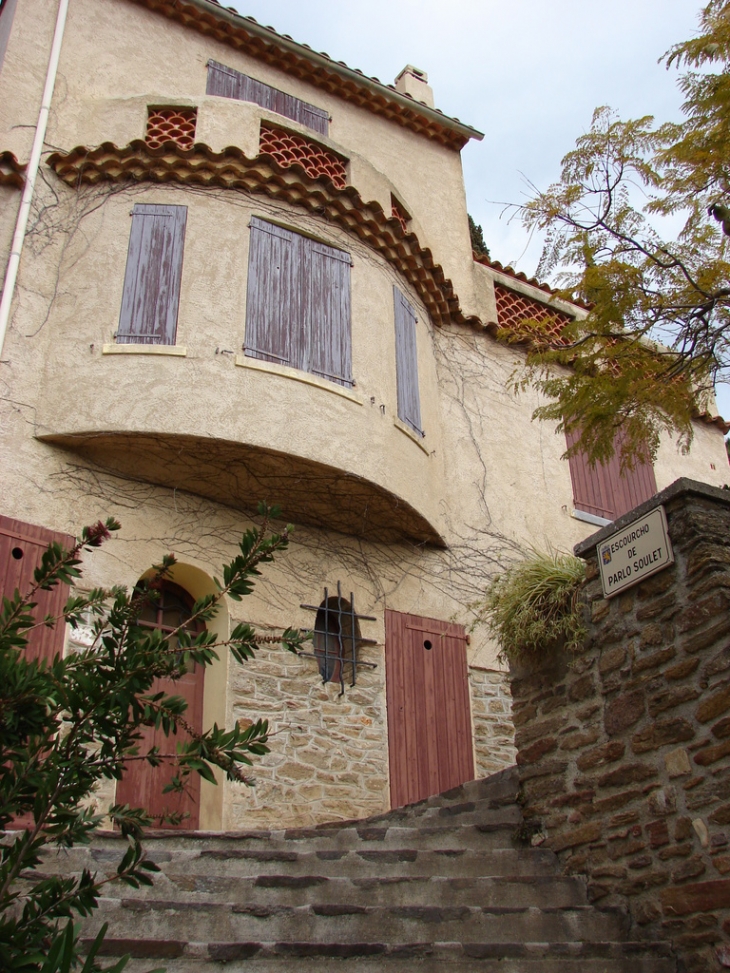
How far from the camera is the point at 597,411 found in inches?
263

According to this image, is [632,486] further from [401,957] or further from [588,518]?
[401,957]

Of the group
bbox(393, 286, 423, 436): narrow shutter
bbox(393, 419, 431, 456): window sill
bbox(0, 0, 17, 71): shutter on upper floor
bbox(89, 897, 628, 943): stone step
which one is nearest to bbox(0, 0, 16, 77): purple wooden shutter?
bbox(0, 0, 17, 71): shutter on upper floor

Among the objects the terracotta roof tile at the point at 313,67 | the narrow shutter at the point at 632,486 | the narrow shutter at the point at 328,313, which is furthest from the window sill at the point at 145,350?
the narrow shutter at the point at 632,486

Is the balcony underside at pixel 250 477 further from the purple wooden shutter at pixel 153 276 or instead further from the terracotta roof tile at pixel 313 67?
the terracotta roof tile at pixel 313 67

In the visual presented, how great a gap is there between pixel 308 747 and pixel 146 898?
3698 mm

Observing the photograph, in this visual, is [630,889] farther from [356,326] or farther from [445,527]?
[356,326]

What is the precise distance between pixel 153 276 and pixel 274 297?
1.10m

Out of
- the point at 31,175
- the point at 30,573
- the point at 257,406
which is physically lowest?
the point at 30,573

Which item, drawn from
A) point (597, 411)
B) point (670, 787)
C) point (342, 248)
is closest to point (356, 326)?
point (342, 248)

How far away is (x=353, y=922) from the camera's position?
4.41m

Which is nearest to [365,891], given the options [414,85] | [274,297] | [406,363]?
[274,297]

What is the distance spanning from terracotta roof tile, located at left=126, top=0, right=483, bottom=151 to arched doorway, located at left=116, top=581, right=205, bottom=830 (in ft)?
21.7

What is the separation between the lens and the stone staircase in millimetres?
4070

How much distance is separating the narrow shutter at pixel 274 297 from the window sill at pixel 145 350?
60 centimetres
